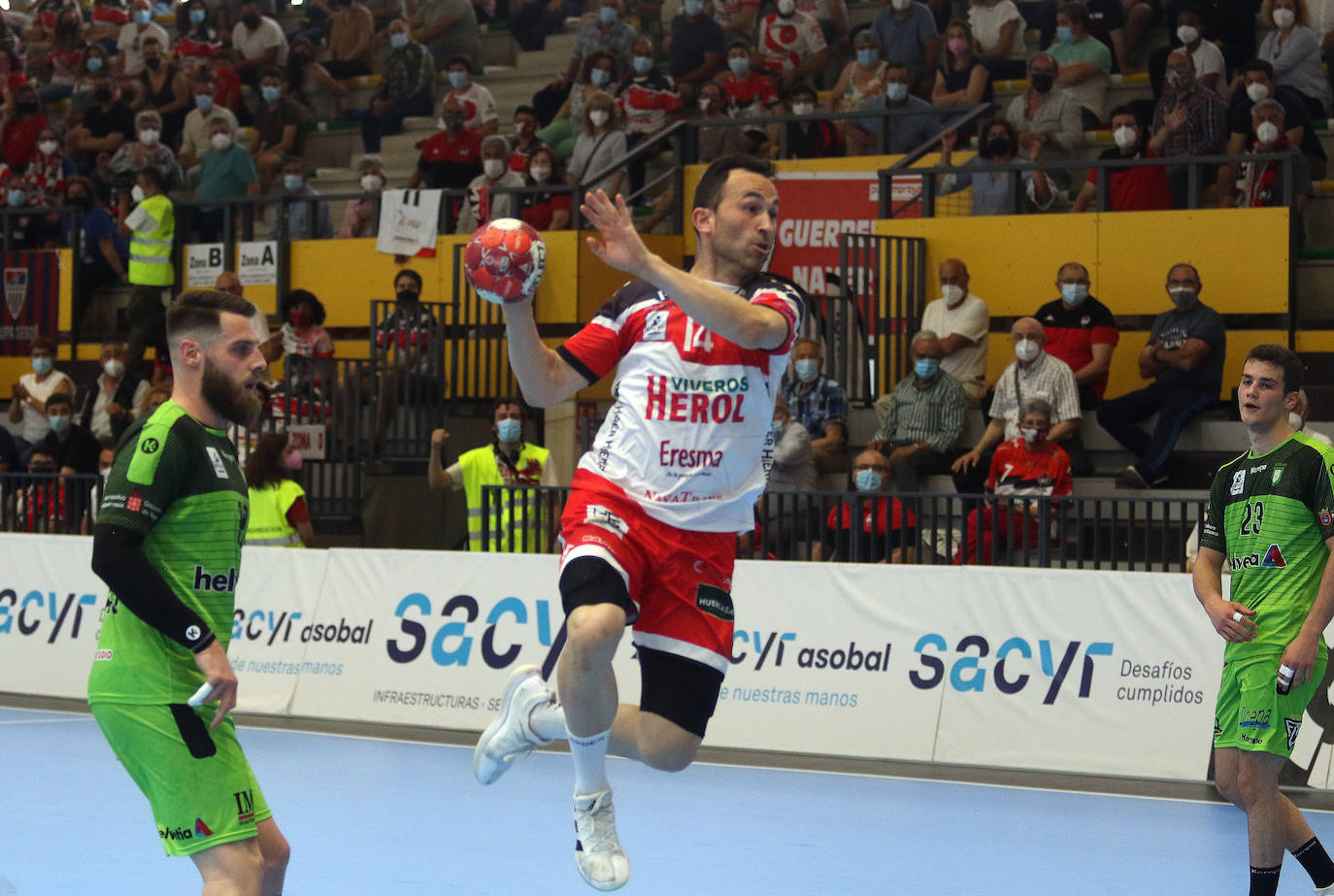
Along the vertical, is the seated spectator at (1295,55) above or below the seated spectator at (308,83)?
below

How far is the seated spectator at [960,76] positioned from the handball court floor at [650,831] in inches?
318

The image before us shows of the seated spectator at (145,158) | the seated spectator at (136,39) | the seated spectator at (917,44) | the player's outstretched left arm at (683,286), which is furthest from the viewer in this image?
the seated spectator at (136,39)

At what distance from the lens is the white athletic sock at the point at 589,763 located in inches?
207

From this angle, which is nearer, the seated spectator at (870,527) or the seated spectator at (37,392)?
the seated spectator at (870,527)

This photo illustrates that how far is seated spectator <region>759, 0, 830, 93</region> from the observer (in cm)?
1750

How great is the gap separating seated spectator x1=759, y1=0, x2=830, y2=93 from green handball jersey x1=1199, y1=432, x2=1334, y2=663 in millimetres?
11748

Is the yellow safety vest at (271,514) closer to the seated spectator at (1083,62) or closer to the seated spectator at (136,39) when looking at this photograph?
the seated spectator at (1083,62)

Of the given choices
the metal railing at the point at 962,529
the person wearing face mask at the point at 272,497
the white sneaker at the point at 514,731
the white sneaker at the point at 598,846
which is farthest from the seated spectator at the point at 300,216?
the white sneaker at the point at 598,846

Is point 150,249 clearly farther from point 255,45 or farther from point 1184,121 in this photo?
point 1184,121

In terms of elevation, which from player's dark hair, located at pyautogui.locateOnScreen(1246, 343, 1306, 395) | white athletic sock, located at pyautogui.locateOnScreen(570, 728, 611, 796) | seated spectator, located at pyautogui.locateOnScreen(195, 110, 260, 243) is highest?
seated spectator, located at pyautogui.locateOnScreen(195, 110, 260, 243)

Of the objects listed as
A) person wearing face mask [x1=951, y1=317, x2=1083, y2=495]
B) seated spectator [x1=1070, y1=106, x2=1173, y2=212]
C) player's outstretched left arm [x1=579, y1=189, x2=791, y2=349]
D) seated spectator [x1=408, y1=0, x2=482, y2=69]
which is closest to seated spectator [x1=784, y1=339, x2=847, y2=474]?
person wearing face mask [x1=951, y1=317, x2=1083, y2=495]

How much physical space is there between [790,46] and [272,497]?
314 inches

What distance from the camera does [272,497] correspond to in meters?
13.2

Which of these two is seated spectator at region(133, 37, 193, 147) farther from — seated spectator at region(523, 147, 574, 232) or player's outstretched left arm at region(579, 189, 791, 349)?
player's outstretched left arm at region(579, 189, 791, 349)
